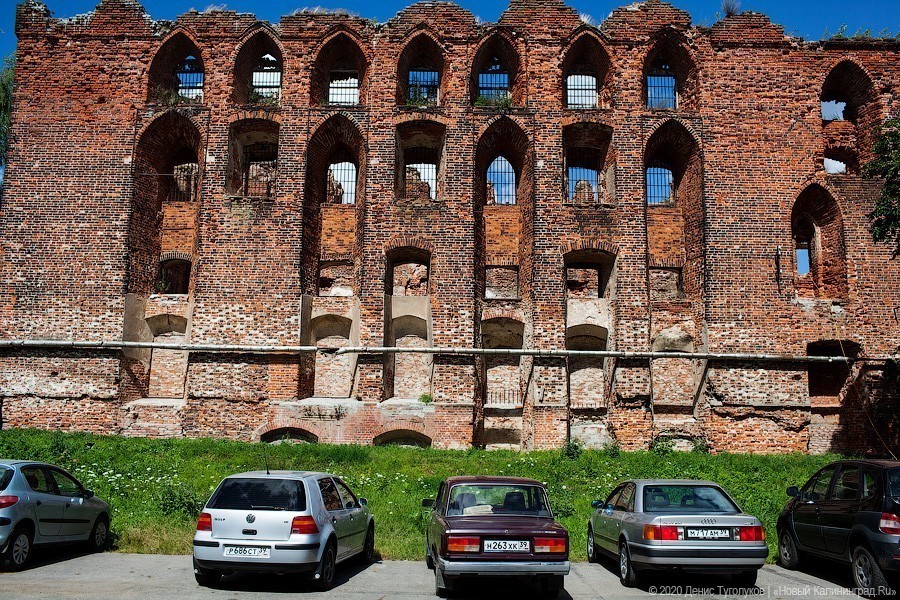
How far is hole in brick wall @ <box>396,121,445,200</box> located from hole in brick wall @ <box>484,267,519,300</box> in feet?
9.20

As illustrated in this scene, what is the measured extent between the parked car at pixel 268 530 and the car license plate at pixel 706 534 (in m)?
4.08

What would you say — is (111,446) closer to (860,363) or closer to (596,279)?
(596,279)

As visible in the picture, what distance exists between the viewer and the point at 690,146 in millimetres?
20125

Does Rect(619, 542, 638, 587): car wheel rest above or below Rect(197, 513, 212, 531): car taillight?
below

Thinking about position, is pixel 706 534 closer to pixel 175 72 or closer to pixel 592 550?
pixel 592 550

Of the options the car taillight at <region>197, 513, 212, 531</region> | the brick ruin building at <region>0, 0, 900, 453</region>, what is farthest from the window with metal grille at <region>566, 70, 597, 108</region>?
the car taillight at <region>197, 513, 212, 531</region>

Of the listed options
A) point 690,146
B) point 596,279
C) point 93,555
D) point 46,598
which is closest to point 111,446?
point 93,555

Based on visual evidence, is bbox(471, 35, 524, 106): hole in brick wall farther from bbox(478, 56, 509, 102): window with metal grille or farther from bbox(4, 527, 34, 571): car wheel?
bbox(4, 527, 34, 571): car wheel

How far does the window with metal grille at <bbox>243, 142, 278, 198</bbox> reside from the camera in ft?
70.6

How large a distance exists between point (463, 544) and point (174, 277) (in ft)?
54.8

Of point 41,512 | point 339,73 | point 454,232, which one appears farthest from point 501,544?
point 339,73

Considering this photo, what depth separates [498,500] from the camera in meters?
8.02

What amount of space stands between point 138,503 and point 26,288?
32.8 ft

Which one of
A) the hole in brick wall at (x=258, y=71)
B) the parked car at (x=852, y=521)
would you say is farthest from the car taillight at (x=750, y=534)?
the hole in brick wall at (x=258, y=71)
